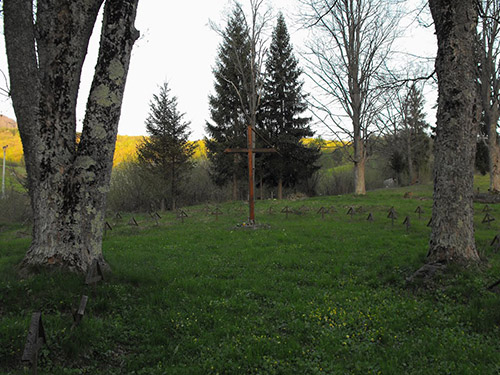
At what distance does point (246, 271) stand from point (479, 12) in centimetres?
705

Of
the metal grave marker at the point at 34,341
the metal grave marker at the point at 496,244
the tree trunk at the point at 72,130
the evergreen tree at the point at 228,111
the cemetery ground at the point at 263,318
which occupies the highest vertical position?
the evergreen tree at the point at 228,111

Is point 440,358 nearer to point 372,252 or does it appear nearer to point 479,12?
point 372,252

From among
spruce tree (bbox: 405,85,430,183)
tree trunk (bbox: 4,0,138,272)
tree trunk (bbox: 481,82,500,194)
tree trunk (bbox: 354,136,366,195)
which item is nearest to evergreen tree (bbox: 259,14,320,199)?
tree trunk (bbox: 354,136,366,195)

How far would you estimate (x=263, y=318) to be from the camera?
4785 mm

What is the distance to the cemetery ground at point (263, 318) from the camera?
3533mm

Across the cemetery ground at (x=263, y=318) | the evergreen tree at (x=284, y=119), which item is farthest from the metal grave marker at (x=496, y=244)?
the evergreen tree at (x=284, y=119)

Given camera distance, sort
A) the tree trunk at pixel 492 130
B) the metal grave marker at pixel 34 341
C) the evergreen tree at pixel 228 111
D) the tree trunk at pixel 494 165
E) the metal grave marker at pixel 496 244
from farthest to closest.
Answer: the evergreen tree at pixel 228 111
the tree trunk at pixel 494 165
the tree trunk at pixel 492 130
the metal grave marker at pixel 496 244
the metal grave marker at pixel 34 341

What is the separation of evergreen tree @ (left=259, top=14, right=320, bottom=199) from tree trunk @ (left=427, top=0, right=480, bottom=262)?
23342mm

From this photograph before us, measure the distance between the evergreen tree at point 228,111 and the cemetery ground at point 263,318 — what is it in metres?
22.7

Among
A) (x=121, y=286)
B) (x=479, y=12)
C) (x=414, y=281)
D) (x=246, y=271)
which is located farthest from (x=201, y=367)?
(x=479, y=12)

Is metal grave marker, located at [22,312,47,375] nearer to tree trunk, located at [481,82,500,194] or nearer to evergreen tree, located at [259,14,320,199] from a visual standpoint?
tree trunk, located at [481,82,500,194]

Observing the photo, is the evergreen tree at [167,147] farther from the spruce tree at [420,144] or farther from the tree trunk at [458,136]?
the spruce tree at [420,144]

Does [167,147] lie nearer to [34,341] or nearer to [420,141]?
[34,341]

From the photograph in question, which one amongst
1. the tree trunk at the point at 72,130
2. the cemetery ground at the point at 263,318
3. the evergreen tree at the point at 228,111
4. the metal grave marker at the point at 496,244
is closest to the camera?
the cemetery ground at the point at 263,318
